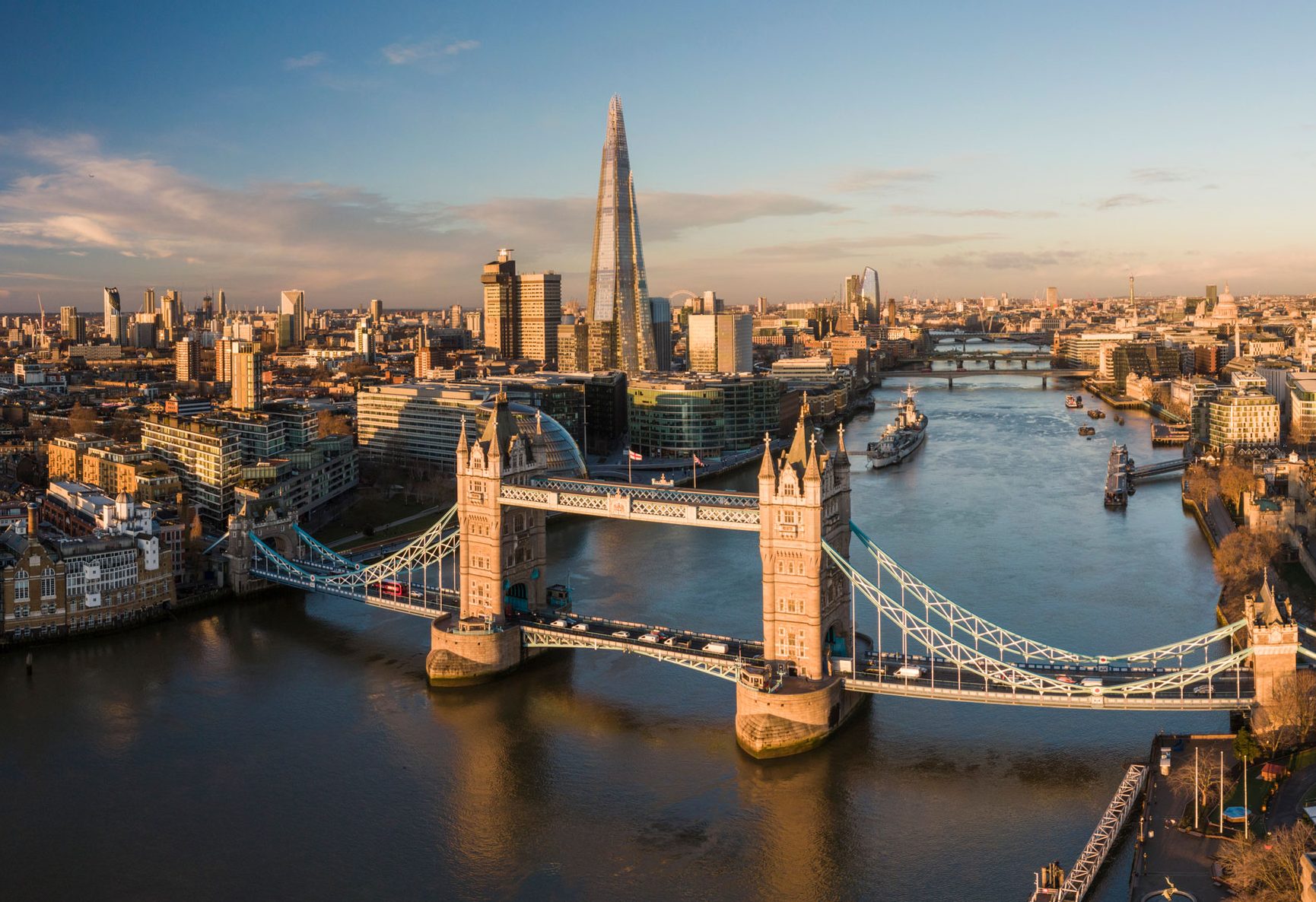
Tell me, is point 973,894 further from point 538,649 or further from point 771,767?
point 538,649

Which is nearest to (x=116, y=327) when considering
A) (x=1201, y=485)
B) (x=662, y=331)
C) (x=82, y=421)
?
(x=662, y=331)

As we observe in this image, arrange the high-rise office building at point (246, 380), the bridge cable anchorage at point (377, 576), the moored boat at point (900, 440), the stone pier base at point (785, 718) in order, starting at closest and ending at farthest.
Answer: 1. the stone pier base at point (785, 718)
2. the bridge cable anchorage at point (377, 576)
3. the moored boat at point (900, 440)
4. the high-rise office building at point (246, 380)

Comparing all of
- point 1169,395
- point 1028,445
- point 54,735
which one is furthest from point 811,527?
point 1169,395

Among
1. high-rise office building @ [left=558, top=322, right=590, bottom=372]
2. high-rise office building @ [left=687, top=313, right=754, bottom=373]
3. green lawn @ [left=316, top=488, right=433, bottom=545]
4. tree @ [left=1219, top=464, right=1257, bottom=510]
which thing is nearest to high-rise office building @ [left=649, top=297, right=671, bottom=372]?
high-rise office building @ [left=687, top=313, right=754, bottom=373]

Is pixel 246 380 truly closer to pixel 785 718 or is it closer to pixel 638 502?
pixel 638 502

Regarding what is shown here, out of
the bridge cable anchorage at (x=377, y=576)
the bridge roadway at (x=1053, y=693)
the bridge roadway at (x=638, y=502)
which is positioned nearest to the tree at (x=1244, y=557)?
the bridge roadway at (x=1053, y=693)

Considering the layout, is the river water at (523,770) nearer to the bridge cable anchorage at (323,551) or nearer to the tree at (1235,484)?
the bridge cable anchorage at (323,551)
